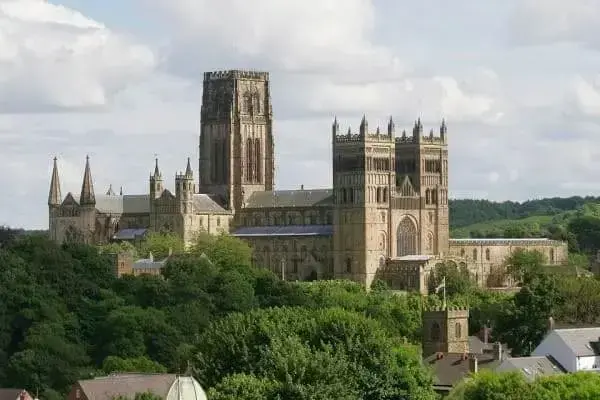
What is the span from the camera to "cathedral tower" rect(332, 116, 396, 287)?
191 m

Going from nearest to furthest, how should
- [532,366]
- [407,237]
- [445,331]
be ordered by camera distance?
[532,366] → [445,331] → [407,237]

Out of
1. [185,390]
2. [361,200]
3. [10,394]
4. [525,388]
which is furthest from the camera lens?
[361,200]

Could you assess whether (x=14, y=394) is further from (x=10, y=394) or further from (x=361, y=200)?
(x=361, y=200)

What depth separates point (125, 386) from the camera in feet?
311

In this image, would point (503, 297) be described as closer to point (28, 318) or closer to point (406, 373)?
point (28, 318)

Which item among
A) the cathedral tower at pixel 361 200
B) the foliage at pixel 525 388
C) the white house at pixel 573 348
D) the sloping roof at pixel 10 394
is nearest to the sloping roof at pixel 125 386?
the sloping roof at pixel 10 394

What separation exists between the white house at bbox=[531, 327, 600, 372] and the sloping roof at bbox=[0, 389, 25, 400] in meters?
26.7

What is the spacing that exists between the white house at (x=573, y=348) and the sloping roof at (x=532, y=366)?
0.63 m

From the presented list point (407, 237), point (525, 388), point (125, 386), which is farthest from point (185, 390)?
point (407, 237)

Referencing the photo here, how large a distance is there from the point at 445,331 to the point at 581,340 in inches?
500

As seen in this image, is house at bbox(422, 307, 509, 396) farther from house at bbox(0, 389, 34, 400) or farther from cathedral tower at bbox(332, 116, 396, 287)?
cathedral tower at bbox(332, 116, 396, 287)

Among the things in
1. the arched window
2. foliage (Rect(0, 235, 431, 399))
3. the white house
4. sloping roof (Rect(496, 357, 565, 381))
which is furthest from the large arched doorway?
sloping roof (Rect(496, 357, 565, 381))

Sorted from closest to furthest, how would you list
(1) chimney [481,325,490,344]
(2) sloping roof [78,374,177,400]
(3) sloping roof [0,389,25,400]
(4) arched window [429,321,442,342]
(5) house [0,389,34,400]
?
(2) sloping roof [78,374,177,400] < (5) house [0,389,34,400] < (3) sloping roof [0,389,25,400] < (4) arched window [429,321,442,342] < (1) chimney [481,325,490,344]

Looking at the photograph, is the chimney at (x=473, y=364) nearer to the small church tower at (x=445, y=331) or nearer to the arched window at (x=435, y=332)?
the small church tower at (x=445, y=331)
